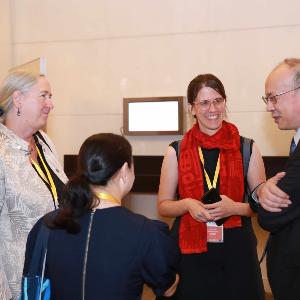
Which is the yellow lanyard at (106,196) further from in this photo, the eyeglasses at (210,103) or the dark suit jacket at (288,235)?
the eyeglasses at (210,103)

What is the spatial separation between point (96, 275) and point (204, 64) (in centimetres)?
316

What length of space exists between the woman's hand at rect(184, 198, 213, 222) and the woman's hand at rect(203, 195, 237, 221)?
0.8 inches

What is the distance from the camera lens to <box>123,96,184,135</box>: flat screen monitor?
4.25 metres

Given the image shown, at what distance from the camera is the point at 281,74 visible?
6.29 ft

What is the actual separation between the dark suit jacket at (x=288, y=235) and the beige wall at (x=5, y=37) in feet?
13.0

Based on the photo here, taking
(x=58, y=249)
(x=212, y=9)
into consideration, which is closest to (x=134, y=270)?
(x=58, y=249)

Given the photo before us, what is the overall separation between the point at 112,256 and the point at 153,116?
2986 mm

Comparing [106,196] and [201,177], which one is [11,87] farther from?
[201,177]

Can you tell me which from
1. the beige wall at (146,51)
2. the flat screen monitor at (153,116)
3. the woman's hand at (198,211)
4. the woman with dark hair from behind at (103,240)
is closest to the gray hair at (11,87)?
the woman with dark hair from behind at (103,240)

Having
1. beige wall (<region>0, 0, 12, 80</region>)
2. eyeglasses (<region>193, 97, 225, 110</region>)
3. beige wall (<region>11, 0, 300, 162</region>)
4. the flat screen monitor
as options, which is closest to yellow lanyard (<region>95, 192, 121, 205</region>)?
eyeglasses (<region>193, 97, 225, 110</region>)

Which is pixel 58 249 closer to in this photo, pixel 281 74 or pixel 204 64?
pixel 281 74

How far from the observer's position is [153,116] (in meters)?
4.34

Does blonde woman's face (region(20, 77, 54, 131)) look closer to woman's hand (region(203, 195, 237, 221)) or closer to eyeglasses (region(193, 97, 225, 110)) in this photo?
eyeglasses (region(193, 97, 225, 110))

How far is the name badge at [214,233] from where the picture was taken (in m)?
2.31
